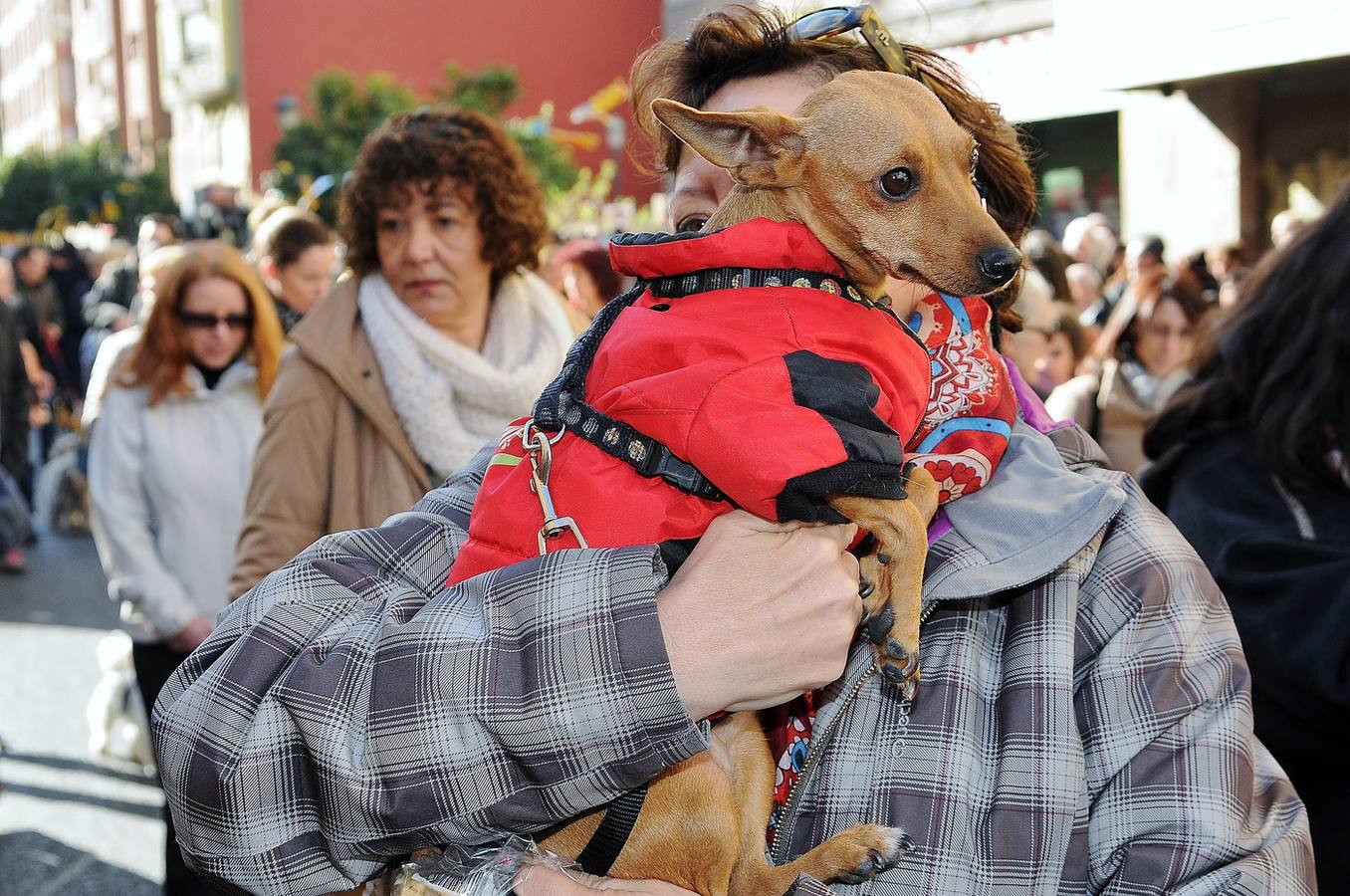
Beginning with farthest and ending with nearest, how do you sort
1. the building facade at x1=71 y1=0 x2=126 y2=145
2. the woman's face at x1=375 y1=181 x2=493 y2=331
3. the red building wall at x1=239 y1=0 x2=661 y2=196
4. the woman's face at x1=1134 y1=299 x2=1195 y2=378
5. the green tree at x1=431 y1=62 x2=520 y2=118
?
the building facade at x1=71 y1=0 x2=126 y2=145
the red building wall at x1=239 y1=0 x2=661 y2=196
the green tree at x1=431 y1=62 x2=520 y2=118
the woman's face at x1=1134 y1=299 x2=1195 y2=378
the woman's face at x1=375 y1=181 x2=493 y2=331

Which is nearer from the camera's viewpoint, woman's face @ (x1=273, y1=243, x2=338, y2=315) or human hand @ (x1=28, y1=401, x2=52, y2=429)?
woman's face @ (x1=273, y1=243, x2=338, y2=315)

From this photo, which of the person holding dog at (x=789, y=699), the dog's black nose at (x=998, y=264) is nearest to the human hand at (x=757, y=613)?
the person holding dog at (x=789, y=699)

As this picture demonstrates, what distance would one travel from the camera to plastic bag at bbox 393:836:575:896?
1.57 meters

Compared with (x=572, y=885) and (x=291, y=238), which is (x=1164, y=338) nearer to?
(x=291, y=238)

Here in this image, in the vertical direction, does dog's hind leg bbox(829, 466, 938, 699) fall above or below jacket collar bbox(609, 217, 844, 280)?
below

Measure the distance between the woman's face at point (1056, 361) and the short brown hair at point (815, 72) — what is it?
5015mm

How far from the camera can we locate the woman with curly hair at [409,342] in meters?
3.37

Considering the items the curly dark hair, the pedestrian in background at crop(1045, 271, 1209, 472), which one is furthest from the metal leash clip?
the pedestrian in background at crop(1045, 271, 1209, 472)

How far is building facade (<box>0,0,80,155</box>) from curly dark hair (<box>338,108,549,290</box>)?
66335 millimetres

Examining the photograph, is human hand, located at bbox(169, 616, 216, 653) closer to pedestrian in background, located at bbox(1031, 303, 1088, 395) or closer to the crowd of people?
the crowd of people

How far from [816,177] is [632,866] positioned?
1062 mm

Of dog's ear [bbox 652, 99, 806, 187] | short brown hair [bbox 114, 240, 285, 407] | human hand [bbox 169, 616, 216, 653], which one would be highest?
dog's ear [bbox 652, 99, 806, 187]

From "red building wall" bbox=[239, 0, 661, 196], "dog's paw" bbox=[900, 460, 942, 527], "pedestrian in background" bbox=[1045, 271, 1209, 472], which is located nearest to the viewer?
"dog's paw" bbox=[900, 460, 942, 527]

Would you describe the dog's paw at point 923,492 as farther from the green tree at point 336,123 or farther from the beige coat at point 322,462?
the green tree at point 336,123
